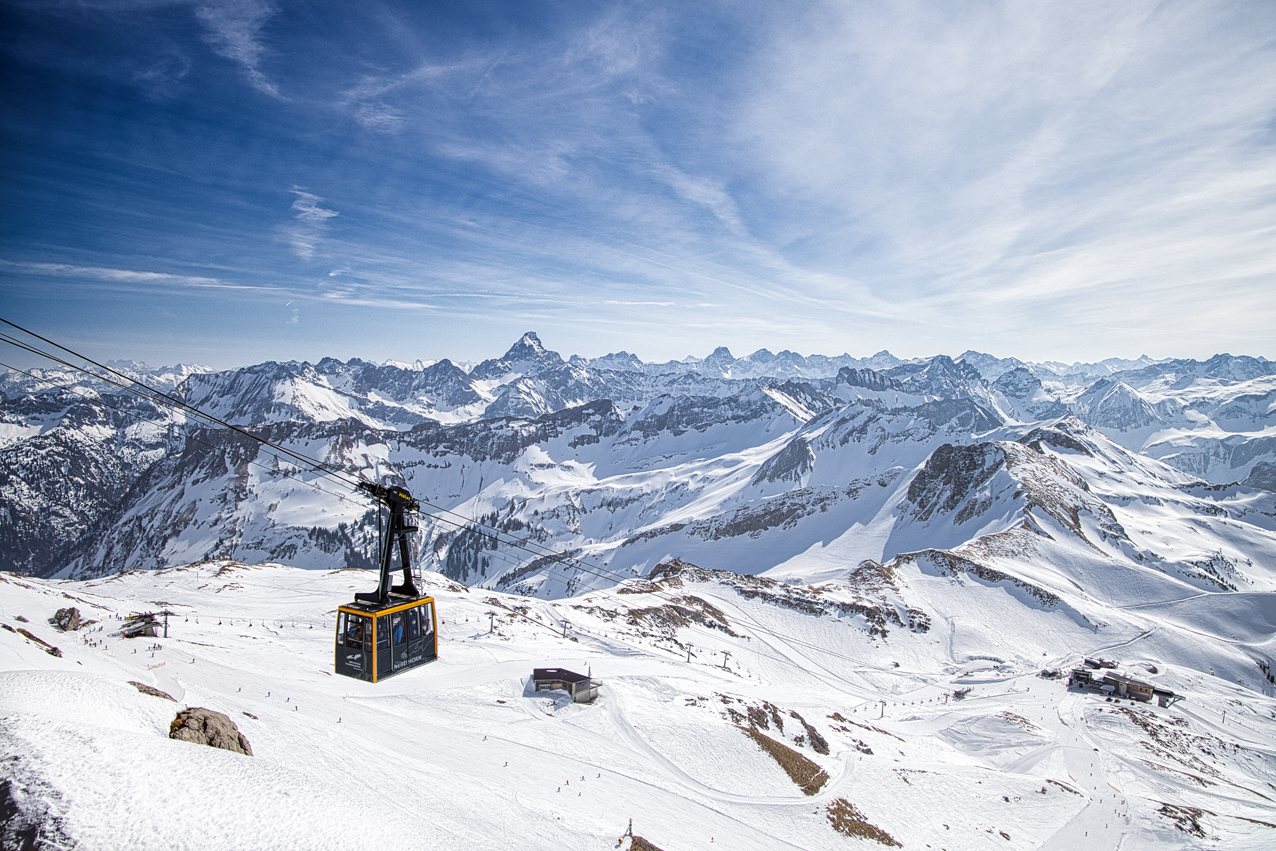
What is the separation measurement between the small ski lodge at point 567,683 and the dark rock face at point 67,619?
1199 inches

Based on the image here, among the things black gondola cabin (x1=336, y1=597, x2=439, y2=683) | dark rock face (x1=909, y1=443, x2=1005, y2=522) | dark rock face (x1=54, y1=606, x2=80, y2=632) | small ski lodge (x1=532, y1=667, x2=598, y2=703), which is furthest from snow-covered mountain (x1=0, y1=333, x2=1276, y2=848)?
dark rock face (x1=909, y1=443, x2=1005, y2=522)

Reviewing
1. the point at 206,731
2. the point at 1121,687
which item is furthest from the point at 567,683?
the point at 1121,687

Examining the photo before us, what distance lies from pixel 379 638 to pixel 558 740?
16.1 meters

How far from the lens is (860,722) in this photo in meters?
55.3

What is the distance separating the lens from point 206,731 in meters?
17.5

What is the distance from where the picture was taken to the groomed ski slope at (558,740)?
12273 mm

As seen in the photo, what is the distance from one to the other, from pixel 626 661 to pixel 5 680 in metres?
44.7

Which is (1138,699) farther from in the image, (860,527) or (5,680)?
(860,527)

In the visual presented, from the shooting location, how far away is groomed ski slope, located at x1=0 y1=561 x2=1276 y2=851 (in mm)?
12273

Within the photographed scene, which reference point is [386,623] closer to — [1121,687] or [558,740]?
[558,740]

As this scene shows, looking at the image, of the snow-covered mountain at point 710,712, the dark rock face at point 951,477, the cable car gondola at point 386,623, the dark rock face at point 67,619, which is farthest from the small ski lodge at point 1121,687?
the dark rock face at point 67,619

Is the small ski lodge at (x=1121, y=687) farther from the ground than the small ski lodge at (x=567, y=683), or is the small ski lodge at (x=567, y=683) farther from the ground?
the small ski lodge at (x=567, y=683)

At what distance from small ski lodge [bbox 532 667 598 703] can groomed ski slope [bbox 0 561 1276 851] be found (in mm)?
985

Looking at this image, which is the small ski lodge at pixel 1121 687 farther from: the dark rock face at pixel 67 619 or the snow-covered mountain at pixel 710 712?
the dark rock face at pixel 67 619
